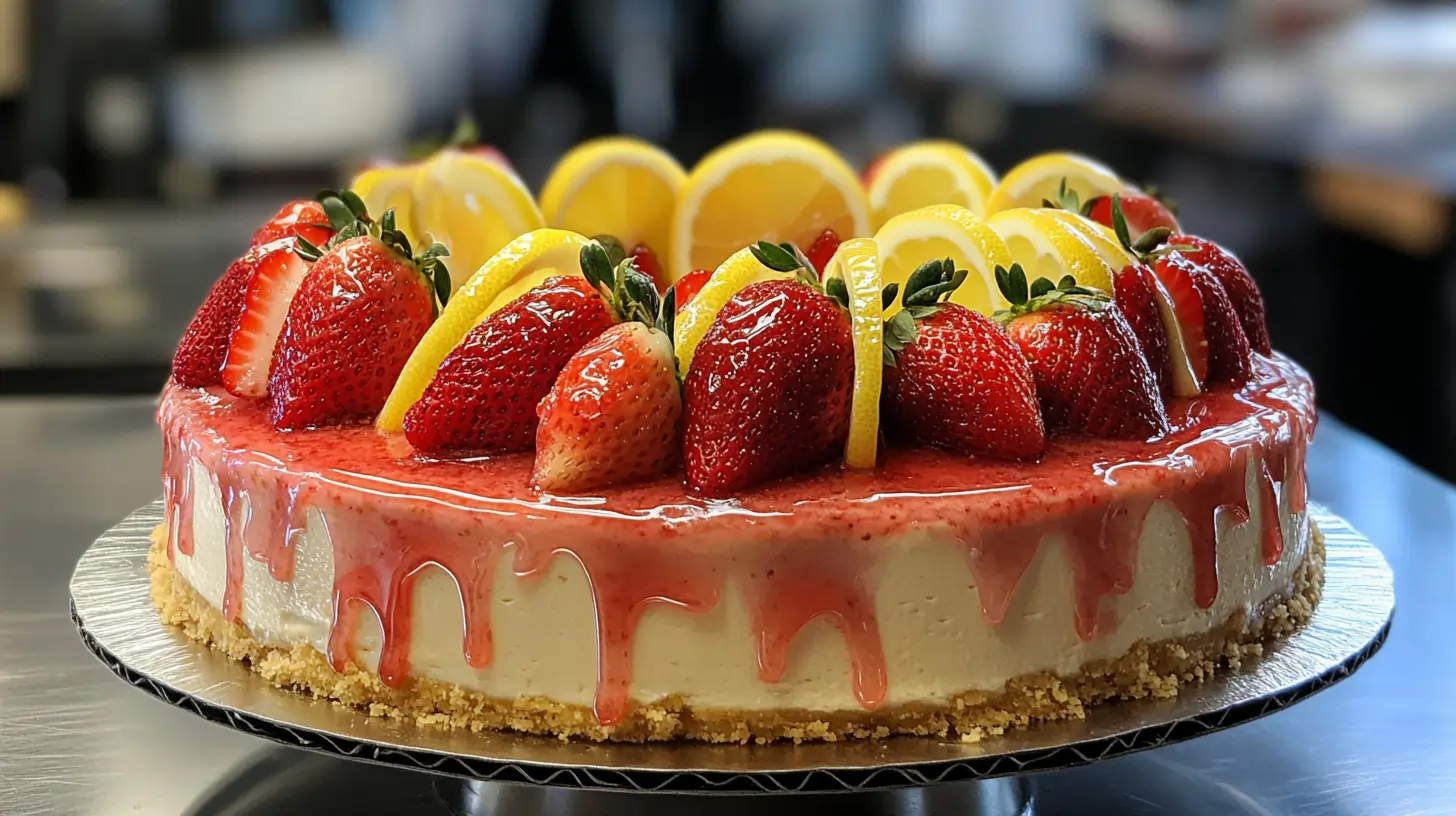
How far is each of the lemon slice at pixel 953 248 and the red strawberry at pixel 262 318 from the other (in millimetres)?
797

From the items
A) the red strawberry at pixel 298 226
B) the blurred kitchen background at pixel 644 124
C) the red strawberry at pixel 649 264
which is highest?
the red strawberry at pixel 298 226

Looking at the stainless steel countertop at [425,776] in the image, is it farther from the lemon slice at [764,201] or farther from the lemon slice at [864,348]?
the lemon slice at [764,201]

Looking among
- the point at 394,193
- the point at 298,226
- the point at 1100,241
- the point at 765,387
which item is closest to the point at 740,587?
the point at 765,387

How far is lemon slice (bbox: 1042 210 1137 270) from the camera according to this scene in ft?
6.52

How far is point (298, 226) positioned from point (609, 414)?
0.80 metres

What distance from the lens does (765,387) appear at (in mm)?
1619

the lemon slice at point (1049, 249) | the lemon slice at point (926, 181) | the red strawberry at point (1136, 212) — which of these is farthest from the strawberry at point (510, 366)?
the lemon slice at point (926, 181)

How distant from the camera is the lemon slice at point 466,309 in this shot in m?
1.82

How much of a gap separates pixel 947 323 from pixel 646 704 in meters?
0.55

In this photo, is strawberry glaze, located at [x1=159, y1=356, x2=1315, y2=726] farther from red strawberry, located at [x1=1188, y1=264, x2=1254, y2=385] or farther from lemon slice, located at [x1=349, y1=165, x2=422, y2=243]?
lemon slice, located at [x1=349, y1=165, x2=422, y2=243]

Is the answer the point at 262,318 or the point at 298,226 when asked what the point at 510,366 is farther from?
the point at 298,226

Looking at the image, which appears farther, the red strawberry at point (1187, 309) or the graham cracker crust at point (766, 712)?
the red strawberry at point (1187, 309)

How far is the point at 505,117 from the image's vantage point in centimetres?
621

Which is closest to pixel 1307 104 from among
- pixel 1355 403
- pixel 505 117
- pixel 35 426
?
pixel 1355 403
